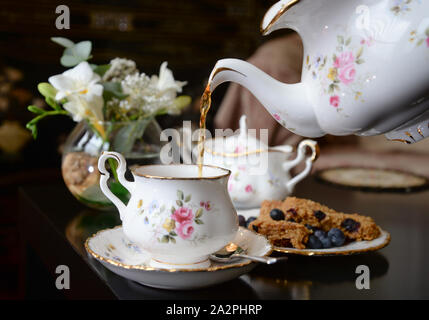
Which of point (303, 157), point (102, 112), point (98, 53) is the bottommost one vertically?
point (303, 157)

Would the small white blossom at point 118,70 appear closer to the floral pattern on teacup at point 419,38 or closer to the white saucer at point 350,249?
the white saucer at point 350,249

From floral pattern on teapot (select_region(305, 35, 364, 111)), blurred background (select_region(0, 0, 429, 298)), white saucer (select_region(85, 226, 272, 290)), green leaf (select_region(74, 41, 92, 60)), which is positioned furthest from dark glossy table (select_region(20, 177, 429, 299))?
blurred background (select_region(0, 0, 429, 298))

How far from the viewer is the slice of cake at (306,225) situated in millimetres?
821

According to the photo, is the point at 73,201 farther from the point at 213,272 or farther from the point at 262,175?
the point at 213,272

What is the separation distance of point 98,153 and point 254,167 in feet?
1.20

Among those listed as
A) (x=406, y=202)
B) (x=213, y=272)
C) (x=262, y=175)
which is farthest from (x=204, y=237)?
(x=406, y=202)

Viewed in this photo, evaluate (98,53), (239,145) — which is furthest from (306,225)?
(98,53)

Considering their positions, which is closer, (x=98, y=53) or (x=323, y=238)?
(x=323, y=238)

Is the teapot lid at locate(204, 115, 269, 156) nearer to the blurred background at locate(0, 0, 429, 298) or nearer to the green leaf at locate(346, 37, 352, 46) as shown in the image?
the green leaf at locate(346, 37, 352, 46)

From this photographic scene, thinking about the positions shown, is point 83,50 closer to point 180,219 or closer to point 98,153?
point 98,153

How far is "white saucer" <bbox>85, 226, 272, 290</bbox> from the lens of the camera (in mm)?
652

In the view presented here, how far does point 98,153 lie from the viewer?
1.13m

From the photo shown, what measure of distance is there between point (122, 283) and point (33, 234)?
607 millimetres

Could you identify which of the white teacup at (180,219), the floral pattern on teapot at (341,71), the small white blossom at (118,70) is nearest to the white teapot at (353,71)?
the floral pattern on teapot at (341,71)
